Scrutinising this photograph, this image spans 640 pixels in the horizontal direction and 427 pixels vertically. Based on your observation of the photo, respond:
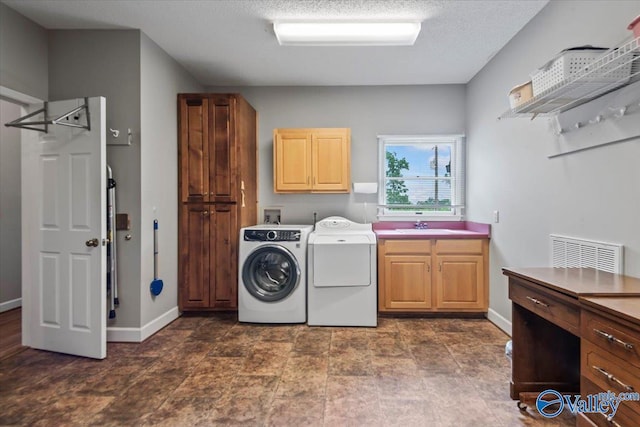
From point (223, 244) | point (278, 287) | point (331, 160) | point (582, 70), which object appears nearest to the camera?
point (582, 70)

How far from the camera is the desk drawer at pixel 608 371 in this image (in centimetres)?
118

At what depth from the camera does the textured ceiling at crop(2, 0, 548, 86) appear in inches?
98.1

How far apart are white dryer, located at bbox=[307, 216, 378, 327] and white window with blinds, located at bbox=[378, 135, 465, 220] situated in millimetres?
1018

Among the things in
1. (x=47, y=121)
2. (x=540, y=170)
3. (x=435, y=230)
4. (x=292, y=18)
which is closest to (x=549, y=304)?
(x=540, y=170)

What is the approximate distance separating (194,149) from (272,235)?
1212mm

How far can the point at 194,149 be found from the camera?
3.50m

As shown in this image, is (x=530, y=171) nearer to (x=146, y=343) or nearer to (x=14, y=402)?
(x=146, y=343)

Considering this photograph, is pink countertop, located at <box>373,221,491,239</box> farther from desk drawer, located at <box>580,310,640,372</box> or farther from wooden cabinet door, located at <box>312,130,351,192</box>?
desk drawer, located at <box>580,310,640,372</box>

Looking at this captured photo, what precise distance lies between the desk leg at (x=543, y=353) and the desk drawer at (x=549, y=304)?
14 centimetres

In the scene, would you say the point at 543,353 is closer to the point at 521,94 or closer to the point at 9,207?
the point at 521,94

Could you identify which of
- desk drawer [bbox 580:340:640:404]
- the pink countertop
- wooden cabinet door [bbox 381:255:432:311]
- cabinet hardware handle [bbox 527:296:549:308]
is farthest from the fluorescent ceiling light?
desk drawer [bbox 580:340:640:404]

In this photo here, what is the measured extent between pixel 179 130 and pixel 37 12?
134 cm

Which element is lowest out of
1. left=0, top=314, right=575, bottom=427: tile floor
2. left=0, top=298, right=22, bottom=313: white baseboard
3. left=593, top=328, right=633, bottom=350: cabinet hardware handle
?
left=0, top=314, right=575, bottom=427: tile floor

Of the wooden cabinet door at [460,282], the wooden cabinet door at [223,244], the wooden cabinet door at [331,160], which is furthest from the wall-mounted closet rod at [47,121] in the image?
the wooden cabinet door at [460,282]
